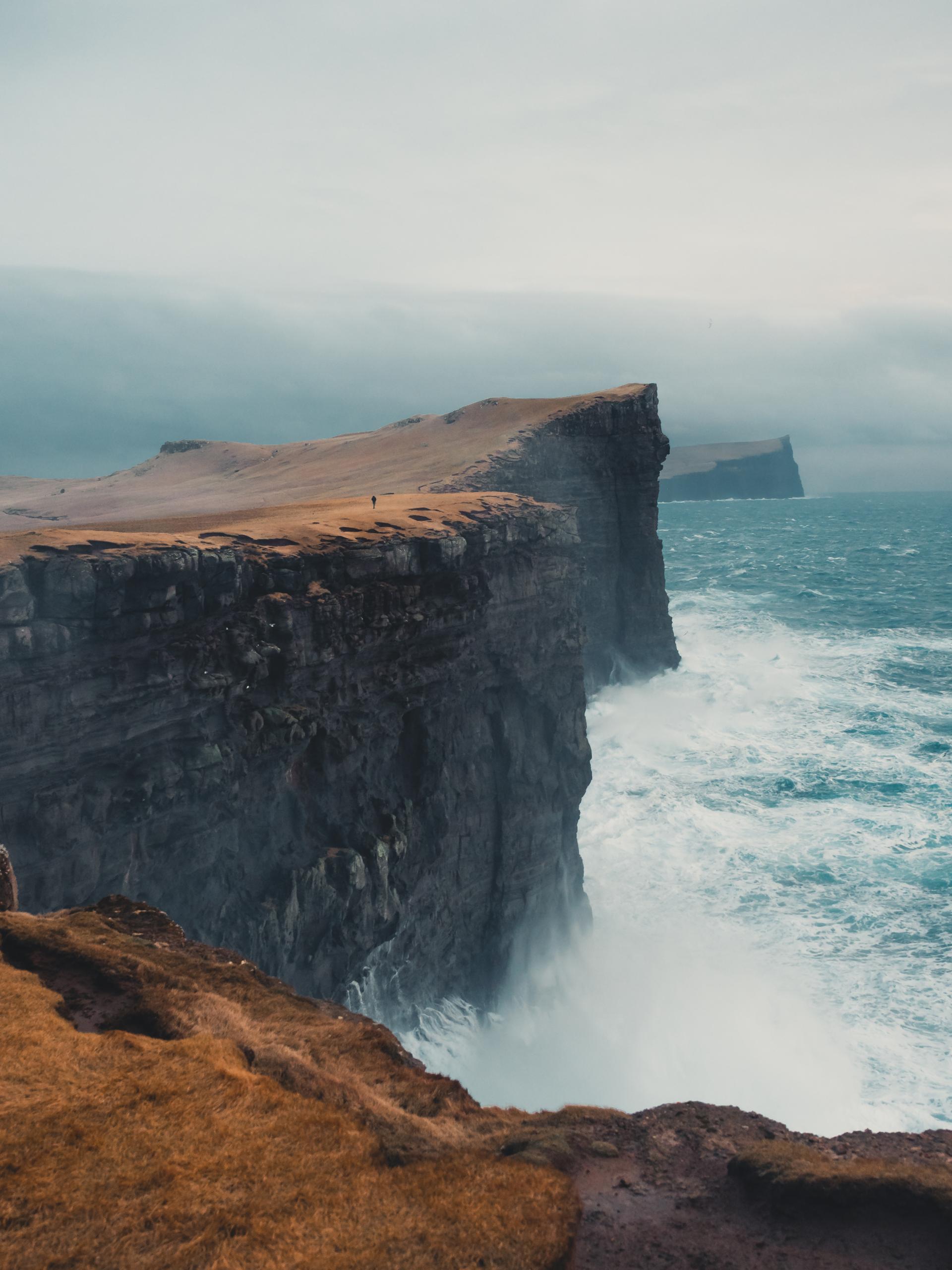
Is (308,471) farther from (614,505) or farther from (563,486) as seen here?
(614,505)

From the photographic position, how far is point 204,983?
51.2ft

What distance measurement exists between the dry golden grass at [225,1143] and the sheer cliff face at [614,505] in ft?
179

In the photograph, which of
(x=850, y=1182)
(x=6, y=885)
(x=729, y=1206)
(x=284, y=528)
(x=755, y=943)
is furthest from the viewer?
(x=755, y=943)

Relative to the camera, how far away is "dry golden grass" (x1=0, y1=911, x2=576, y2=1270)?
984 cm

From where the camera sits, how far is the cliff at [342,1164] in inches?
394

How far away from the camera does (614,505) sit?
7256cm

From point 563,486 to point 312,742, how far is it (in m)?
41.7

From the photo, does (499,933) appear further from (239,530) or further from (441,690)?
(239,530)

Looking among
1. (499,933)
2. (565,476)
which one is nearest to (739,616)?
(565,476)

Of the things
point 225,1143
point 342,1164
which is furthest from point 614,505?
point 225,1143

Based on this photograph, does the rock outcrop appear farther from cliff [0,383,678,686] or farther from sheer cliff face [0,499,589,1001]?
cliff [0,383,678,686]

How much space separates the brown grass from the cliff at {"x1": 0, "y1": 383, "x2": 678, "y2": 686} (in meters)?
48.8

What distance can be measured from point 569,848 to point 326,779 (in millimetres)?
17606

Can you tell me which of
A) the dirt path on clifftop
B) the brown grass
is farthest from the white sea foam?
the brown grass
